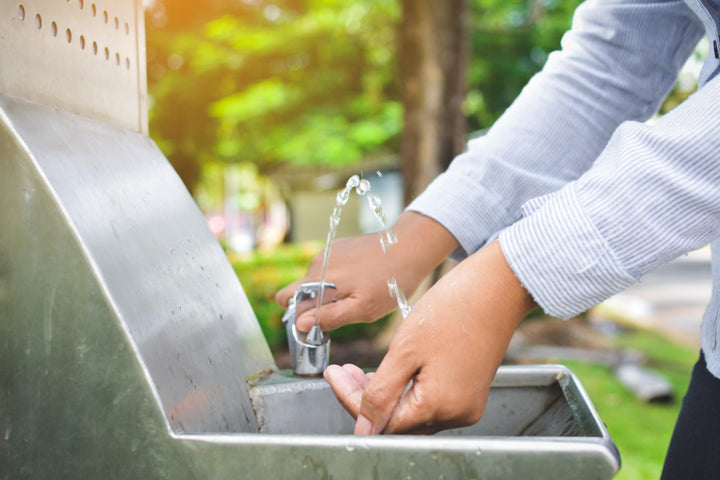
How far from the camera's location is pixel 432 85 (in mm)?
5098

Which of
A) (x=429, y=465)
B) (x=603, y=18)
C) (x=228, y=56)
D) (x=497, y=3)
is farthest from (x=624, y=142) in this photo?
(x=228, y=56)

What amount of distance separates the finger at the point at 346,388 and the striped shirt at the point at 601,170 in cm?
27

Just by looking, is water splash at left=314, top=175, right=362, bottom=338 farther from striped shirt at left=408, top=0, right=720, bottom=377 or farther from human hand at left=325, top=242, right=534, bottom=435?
human hand at left=325, top=242, right=534, bottom=435

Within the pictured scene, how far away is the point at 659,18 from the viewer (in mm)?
1348

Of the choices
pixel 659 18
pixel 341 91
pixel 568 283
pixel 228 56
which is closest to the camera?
pixel 568 283

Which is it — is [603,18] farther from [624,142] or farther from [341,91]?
[341,91]

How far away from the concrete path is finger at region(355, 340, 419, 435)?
6.83m

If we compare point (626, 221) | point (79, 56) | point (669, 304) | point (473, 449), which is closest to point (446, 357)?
point (473, 449)

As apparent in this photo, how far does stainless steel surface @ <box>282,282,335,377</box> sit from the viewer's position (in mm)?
1184

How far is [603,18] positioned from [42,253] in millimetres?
1132

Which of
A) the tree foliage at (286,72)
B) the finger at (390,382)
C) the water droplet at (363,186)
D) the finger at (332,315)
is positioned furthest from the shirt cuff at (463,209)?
the tree foliage at (286,72)

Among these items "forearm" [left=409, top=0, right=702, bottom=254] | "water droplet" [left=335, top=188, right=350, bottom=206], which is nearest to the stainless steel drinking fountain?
"water droplet" [left=335, top=188, right=350, bottom=206]

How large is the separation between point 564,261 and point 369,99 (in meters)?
8.04

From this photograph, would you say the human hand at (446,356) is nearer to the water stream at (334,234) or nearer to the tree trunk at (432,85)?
the water stream at (334,234)
